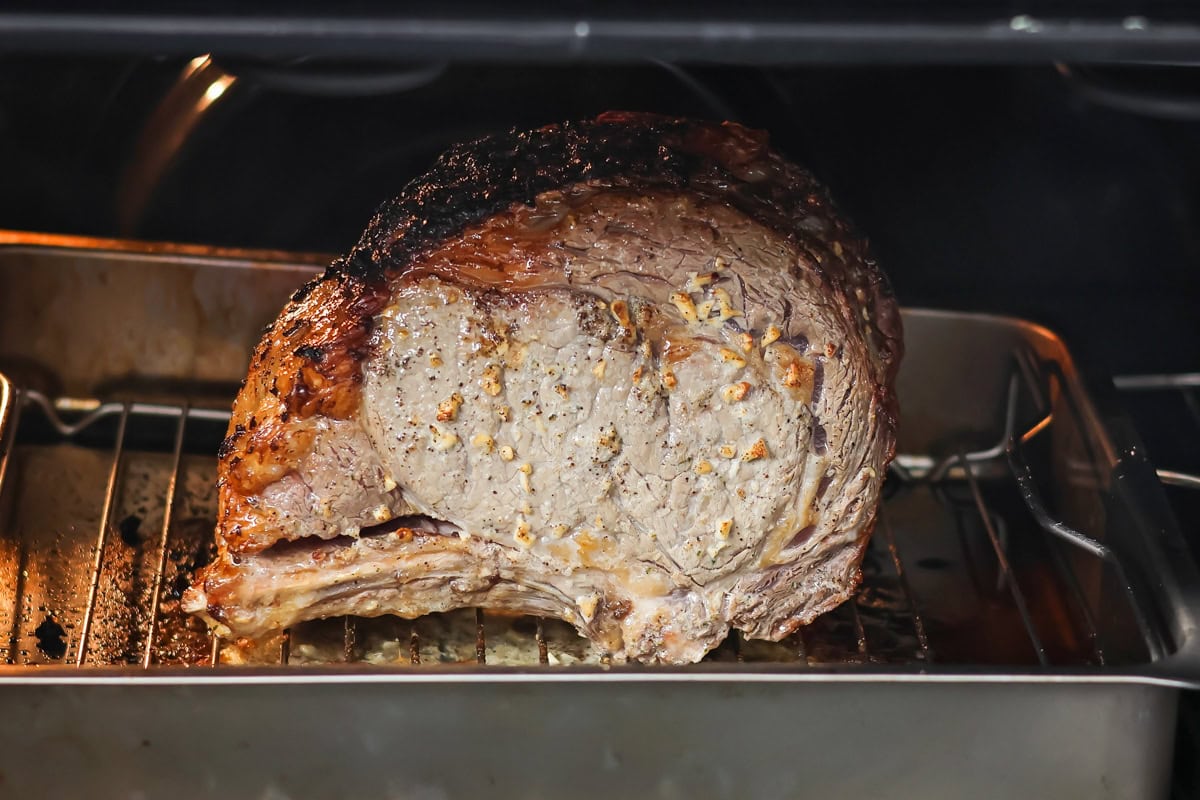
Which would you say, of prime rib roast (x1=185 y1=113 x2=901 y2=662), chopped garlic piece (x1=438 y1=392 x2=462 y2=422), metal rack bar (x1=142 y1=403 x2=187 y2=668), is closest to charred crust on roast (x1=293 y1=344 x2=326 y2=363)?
prime rib roast (x1=185 y1=113 x2=901 y2=662)

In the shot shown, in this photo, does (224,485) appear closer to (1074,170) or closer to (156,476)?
(156,476)

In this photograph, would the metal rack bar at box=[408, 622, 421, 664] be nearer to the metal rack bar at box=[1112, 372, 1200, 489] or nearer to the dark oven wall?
the dark oven wall

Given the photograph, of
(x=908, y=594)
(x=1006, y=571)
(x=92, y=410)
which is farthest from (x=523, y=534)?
(x=92, y=410)

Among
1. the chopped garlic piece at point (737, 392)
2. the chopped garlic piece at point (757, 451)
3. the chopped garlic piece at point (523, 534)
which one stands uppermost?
the chopped garlic piece at point (737, 392)

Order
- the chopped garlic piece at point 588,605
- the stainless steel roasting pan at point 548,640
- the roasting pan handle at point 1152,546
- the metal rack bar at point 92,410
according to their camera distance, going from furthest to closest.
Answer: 1. the metal rack bar at point 92,410
2. the chopped garlic piece at point 588,605
3. the roasting pan handle at point 1152,546
4. the stainless steel roasting pan at point 548,640

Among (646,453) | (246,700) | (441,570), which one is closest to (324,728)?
(246,700)

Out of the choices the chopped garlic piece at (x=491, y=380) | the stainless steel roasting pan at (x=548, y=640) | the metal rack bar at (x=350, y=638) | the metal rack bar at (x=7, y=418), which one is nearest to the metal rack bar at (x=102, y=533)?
the stainless steel roasting pan at (x=548, y=640)

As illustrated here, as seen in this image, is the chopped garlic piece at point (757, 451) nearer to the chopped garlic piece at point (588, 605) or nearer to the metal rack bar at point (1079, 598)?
the chopped garlic piece at point (588, 605)
